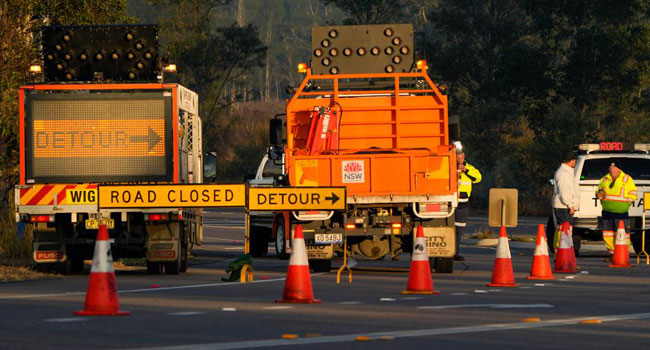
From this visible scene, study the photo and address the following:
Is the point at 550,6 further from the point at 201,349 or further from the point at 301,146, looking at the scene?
the point at 201,349

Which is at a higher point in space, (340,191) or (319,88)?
(319,88)

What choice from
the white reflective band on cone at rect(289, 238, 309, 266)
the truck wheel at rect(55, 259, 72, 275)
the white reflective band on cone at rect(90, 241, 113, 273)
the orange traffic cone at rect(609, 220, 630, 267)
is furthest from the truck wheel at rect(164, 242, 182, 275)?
the white reflective band on cone at rect(90, 241, 113, 273)

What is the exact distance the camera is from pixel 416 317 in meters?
14.0

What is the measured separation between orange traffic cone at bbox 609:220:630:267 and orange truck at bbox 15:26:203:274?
268 inches

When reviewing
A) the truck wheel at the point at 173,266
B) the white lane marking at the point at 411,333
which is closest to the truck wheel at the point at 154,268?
the truck wheel at the point at 173,266

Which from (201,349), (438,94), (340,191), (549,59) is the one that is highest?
(549,59)

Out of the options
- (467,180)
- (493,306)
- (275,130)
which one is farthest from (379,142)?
(493,306)

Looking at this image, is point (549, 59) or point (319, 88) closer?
point (319, 88)

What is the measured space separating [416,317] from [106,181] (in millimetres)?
9689

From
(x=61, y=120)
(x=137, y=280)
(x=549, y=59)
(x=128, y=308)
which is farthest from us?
(x=549, y=59)

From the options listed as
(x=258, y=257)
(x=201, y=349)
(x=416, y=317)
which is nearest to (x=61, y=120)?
(x=258, y=257)

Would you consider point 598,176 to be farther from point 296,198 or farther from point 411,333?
point 411,333

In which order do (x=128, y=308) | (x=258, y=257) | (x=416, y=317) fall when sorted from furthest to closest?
1. (x=258, y=257)
2. (x=128, y=308)
3. (x=416, y=317)

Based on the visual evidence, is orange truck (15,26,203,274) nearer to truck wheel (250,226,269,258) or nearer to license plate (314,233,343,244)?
license plate (314,233,343,244)
